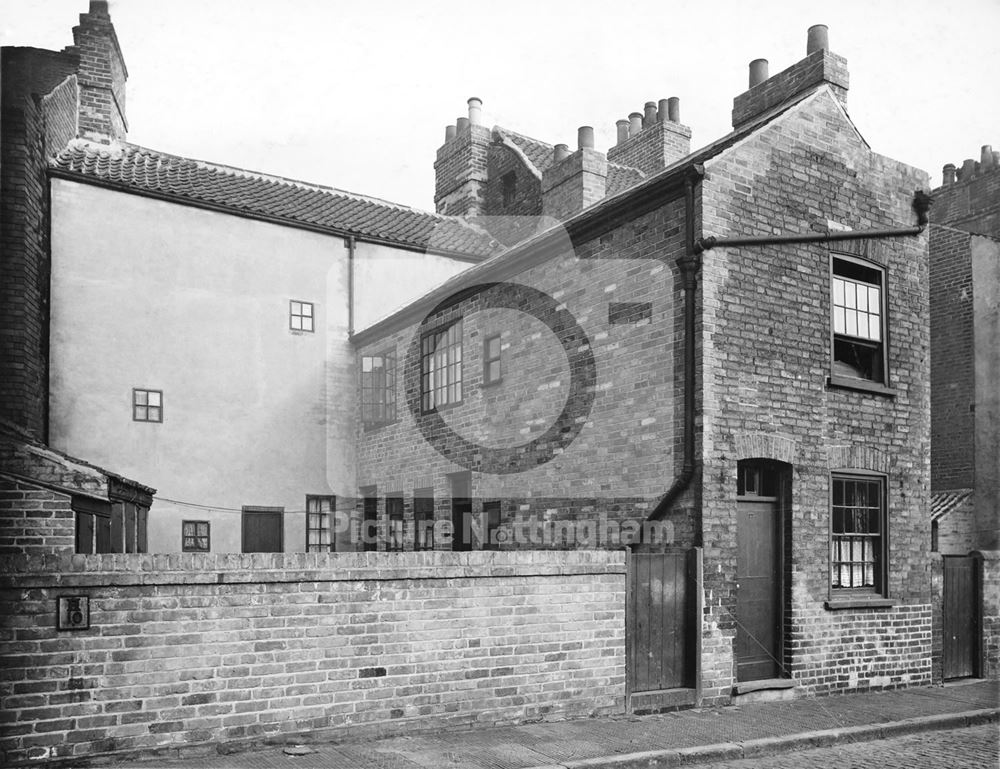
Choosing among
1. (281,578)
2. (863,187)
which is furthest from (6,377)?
(863,187)

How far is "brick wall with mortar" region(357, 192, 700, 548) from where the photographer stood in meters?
10.5

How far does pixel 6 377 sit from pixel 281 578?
308 inches

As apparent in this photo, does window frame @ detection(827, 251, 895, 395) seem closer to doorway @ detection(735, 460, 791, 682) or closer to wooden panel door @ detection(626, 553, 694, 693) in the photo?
doorway @ detection(735, 460, 791, 682)

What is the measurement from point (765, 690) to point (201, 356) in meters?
11.7

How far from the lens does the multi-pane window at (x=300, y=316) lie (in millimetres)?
18172

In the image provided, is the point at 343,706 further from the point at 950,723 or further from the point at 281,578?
the point at 950,723

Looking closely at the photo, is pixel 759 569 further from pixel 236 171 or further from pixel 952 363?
pixel 236 171

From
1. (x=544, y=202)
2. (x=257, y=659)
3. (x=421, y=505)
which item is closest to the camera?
(x=257, y=659)

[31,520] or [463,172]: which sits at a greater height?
[463,172]

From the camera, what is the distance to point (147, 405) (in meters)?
16.5

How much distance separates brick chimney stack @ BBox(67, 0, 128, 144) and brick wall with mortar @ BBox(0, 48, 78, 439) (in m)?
2.31

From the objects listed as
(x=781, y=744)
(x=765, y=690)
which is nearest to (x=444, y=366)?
(x=765, y=690)

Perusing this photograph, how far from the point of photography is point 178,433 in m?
16.7

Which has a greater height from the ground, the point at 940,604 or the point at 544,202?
the point at 544,202
